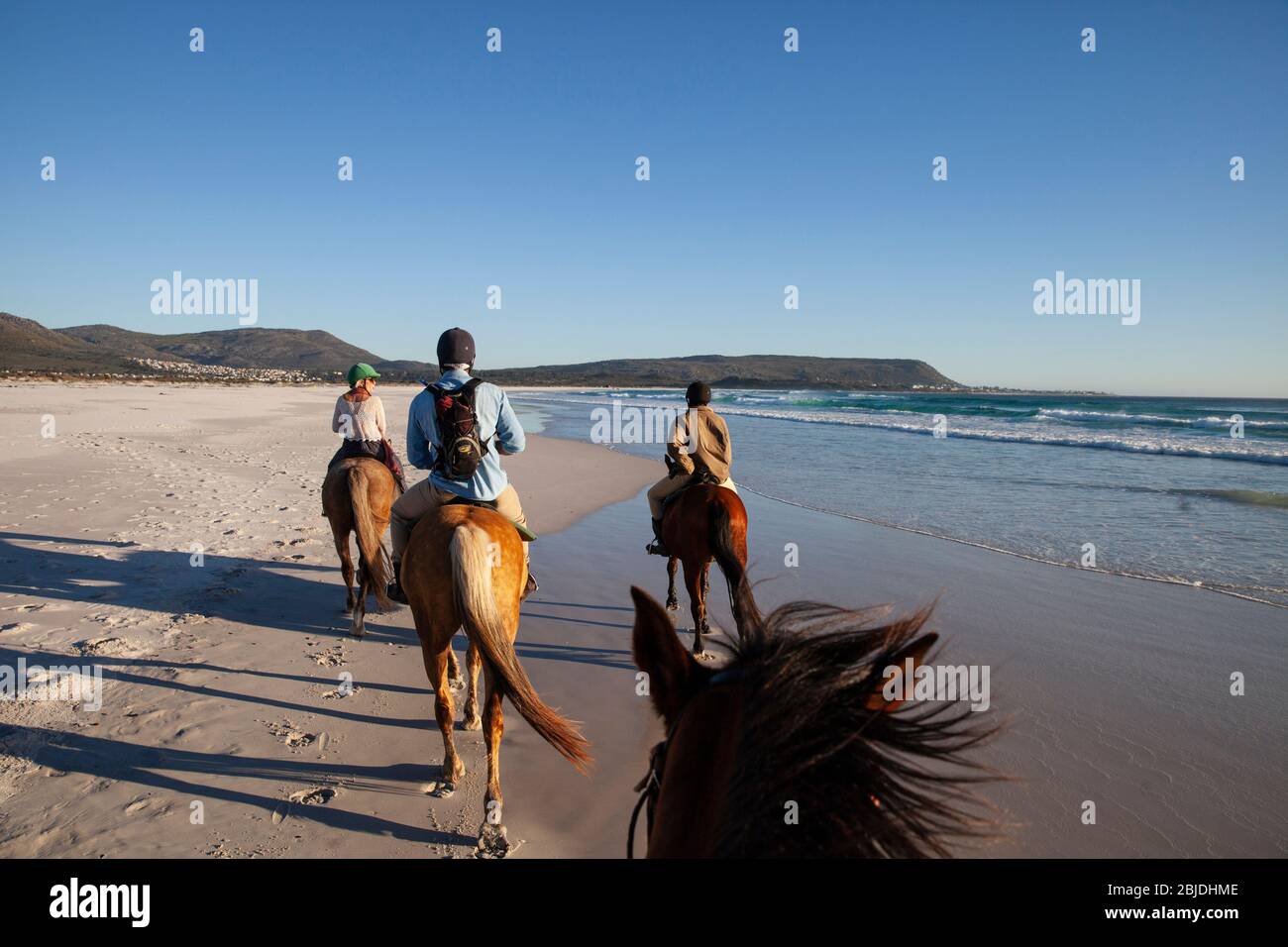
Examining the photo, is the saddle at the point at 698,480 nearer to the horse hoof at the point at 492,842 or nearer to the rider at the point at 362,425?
the rider at the point at 362,425

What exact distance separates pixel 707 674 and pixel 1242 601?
847 centimetres

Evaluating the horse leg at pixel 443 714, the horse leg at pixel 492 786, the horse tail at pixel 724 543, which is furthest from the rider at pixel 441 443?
the horse tail at pixel 724 543

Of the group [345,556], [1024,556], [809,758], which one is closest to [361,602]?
[345,556]

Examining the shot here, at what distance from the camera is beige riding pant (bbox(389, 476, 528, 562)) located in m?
4.71

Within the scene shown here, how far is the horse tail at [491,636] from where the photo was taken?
3361 millimetres

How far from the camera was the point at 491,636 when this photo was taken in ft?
11.9

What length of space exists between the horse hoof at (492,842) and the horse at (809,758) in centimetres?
230

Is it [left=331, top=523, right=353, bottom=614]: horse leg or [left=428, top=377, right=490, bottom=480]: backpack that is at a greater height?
[left=428, top=377, right=490, bottom=480]: backpack

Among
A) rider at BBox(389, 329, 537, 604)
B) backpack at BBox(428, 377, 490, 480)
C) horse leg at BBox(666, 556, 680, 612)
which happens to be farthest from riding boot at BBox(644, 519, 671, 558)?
backpack at BBox(428, 377, 490, 480)

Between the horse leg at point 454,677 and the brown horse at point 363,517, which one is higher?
the brown horse at point 363,517

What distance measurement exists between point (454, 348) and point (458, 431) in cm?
70

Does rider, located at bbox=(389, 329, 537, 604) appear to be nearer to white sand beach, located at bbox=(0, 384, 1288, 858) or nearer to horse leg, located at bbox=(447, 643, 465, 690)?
horse leg, located at bbox=(447, 643, 465, 690)

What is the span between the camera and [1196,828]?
3.40 m

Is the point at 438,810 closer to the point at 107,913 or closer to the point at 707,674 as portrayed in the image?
the point at 107,913
